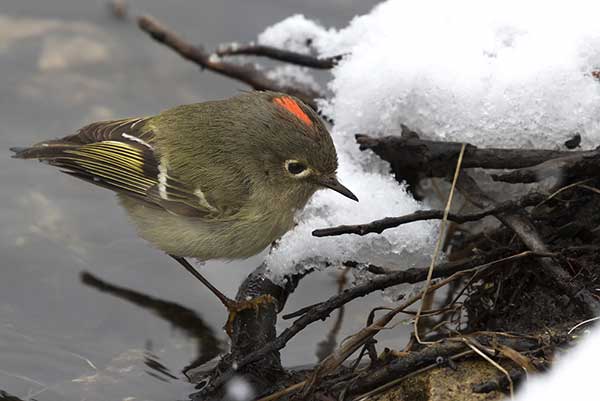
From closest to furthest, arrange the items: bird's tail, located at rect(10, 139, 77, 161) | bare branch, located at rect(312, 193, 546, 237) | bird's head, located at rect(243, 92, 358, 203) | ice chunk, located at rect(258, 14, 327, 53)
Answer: bare branch, located at rect(312, 193, 546, 237) < bird's head, located at rect(243, 92, 358, 203) < bird's tail, located at rect(10, 139, 77, 161) < ice chunk, located at rect(258, 14, 327, 53)

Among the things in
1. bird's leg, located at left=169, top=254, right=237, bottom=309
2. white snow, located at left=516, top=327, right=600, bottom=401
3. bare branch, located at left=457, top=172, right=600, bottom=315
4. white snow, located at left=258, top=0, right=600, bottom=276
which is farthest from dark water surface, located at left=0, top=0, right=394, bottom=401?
white snow, located at left=516, top=327, right=600, bottom=401

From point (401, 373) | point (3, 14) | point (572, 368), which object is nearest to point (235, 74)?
point (3, 14)

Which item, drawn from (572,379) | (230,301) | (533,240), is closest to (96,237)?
(230,301)

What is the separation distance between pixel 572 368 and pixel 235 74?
3.30 m

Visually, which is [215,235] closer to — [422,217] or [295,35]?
[422,217]

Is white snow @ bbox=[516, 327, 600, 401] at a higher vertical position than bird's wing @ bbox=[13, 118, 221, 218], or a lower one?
lower

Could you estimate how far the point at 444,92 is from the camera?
4.23 meters

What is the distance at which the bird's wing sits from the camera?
4.23 metres

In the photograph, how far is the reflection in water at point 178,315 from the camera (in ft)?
13.7

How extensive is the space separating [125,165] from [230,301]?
786 millimetres

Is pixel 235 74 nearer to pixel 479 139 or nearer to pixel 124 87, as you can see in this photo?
pixel 124 87

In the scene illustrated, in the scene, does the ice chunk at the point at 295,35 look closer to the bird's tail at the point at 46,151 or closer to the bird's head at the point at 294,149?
the bird's head at the point at 294,149

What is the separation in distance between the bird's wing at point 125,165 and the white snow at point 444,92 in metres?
0.53

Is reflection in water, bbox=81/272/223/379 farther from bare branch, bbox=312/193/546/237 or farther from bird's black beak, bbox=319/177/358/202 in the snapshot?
bare branch, bbox=312/193/546/237
